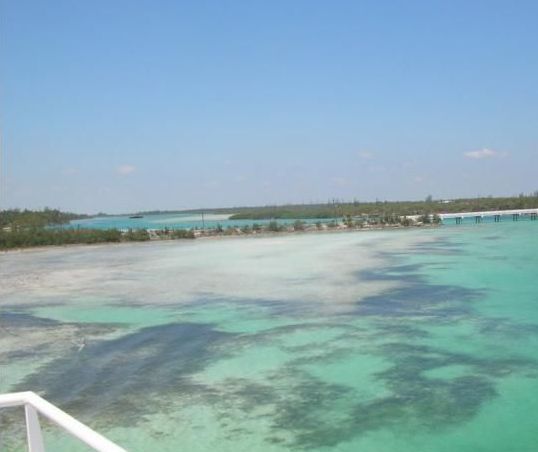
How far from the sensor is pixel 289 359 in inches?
365

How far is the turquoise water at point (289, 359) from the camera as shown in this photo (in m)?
6.47

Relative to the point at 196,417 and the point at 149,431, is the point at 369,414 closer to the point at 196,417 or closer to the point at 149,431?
the point at 196,417

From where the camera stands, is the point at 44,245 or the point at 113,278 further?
the point at 44,245

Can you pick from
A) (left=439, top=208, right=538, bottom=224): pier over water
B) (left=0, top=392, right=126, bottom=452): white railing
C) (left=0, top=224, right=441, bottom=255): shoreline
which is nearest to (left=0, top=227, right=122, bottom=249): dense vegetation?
(left=0, top=224, right=441, bottom=255): shoreline

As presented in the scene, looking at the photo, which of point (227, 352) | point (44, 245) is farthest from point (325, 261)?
point (44, 245)

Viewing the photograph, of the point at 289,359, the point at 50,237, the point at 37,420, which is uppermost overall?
the point at 50,237

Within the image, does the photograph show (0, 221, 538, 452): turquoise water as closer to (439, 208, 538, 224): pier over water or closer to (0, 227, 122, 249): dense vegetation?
(0, 227, 122, 249): dense vegetation

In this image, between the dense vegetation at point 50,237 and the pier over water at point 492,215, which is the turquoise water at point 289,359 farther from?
the pier over water at point 492,215

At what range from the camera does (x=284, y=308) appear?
1391 centimetres

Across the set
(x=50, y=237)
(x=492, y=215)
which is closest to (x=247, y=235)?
(x=50, y=237)

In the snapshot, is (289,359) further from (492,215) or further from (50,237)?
(492,215)

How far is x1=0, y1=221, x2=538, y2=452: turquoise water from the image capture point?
21.2ft

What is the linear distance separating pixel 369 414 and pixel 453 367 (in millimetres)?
2219

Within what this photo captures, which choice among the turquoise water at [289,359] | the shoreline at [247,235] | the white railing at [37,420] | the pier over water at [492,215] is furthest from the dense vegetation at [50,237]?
the white railing at [37,420]
